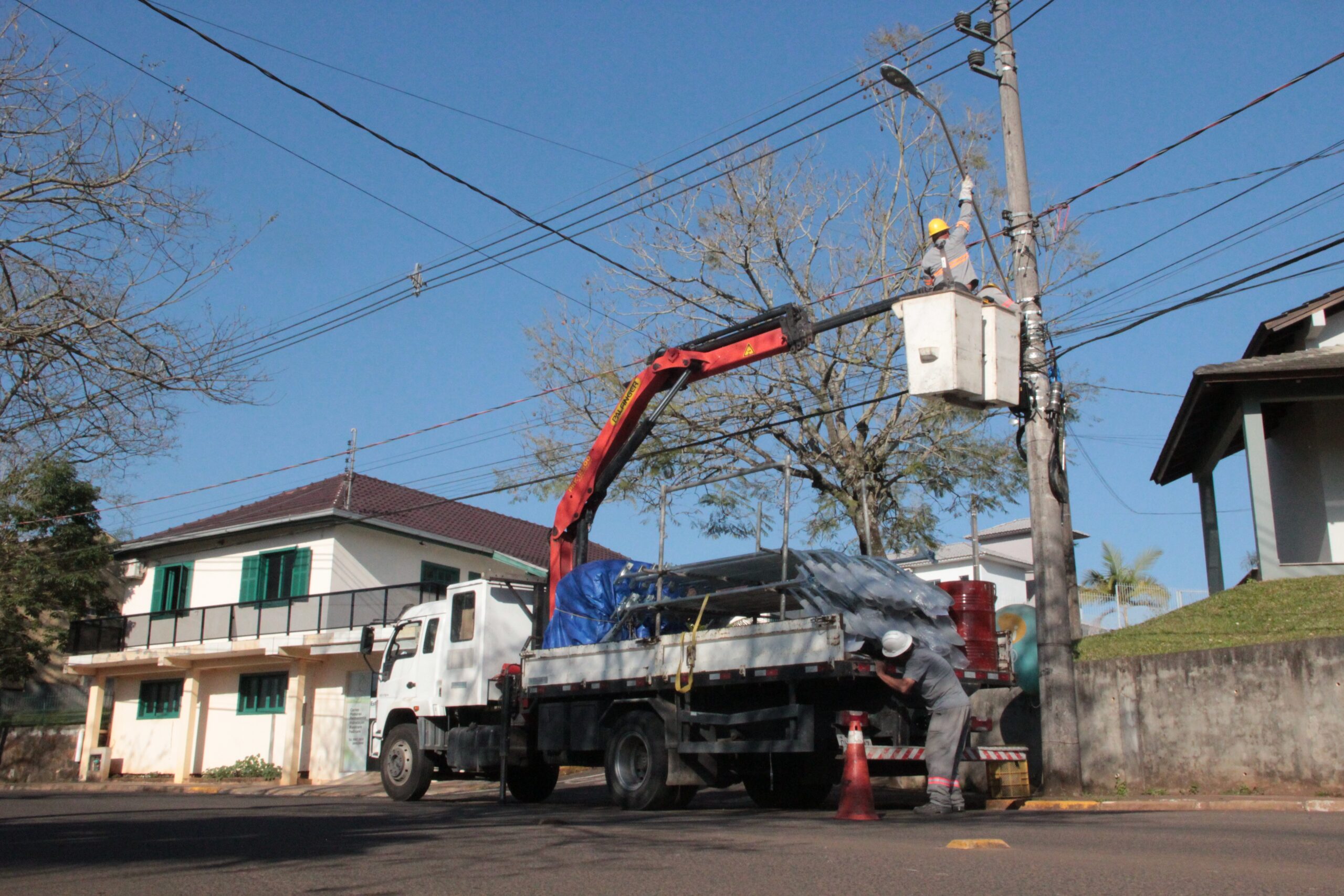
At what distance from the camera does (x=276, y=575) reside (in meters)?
30.0

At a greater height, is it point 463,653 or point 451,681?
point 463,653

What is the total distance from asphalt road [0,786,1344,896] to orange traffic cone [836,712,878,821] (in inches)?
11.5

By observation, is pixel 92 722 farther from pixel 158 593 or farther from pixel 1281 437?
pixel 1281 437

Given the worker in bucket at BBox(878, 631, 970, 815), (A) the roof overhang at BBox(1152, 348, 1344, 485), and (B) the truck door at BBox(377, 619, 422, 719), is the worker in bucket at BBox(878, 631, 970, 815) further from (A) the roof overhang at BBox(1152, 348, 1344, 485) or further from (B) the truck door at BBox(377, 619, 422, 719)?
(A) the roof overhang at BBox(1152, 348, 1344, 485)

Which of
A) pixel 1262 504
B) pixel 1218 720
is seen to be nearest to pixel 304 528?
pixel 1262 504

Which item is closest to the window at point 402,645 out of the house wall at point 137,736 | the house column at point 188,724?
the house column at point 188,724

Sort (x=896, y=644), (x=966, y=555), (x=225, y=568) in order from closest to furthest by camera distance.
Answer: (x=896, y=644), (x=225, y=568), (x=966, y=555)

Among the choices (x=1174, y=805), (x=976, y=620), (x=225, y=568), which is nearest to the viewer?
(x=1174, y=805)

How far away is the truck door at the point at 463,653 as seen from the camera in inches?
589

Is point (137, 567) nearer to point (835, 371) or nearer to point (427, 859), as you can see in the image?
point (835, 371)

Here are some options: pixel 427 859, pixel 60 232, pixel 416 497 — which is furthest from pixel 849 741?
pixel 416 497

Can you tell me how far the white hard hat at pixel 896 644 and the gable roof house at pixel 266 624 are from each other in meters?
15.4

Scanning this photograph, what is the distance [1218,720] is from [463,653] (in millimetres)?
8942

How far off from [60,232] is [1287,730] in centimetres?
1329
